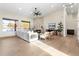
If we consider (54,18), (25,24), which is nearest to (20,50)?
(25,24)

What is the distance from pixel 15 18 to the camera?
10.2 meters

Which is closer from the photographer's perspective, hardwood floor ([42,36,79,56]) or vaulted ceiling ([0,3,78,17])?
hardwood floor ([42,36,79,56])

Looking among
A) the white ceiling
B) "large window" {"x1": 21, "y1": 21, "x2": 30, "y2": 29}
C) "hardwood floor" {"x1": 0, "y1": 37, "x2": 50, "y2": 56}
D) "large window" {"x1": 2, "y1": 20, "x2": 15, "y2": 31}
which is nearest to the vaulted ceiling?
the white ceiling

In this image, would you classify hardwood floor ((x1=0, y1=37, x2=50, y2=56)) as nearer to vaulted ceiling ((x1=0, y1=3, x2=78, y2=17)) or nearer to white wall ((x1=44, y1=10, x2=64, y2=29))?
vaulted ceiling ((x1=0, y1=3, x2=78, y2=17))

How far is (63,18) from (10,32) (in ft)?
21.1

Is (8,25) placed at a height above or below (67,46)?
above

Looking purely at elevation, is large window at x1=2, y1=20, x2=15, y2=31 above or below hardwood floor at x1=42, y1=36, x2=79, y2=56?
above

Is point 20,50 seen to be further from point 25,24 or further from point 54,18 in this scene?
point 54,18

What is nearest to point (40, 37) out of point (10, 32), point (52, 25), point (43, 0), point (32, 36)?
point (32, 36)

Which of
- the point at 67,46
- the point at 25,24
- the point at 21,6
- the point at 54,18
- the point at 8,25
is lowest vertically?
the point at 67,46

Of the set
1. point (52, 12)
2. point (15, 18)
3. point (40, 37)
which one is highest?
point (52, 12)

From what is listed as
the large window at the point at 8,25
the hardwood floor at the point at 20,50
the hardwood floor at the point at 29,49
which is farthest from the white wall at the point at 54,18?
the hardwood floor at the point at 20,50

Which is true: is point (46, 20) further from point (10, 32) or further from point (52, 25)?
point (10, 32)

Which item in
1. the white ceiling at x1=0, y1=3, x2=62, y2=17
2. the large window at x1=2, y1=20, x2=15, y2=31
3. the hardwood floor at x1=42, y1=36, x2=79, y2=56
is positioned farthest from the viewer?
the large window at x1=2, y1=20, x2=15, y2=31
